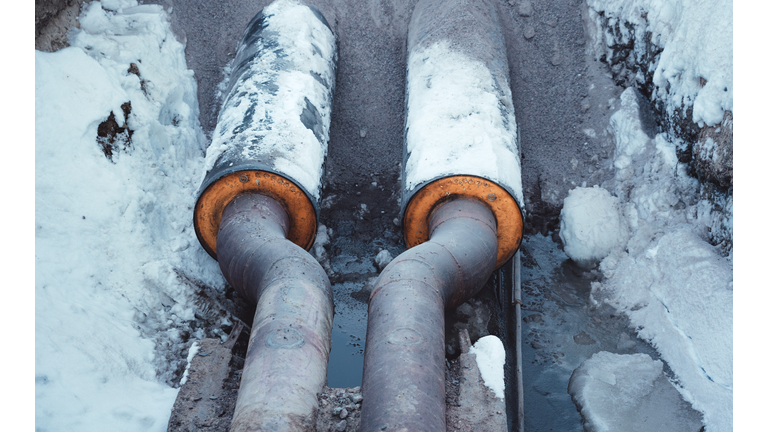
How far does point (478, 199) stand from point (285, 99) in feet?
5.86

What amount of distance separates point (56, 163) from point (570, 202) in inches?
157

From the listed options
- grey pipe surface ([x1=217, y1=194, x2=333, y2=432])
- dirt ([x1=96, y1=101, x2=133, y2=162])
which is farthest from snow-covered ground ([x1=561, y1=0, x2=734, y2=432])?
dirt ([x1=96, y1=101, x2=133, y2=162])

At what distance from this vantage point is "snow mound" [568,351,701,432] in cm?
312

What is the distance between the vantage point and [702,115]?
3789 mm

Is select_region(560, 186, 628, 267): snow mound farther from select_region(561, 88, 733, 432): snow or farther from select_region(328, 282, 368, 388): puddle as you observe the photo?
select_region(328, 282, 368, 388): puddle

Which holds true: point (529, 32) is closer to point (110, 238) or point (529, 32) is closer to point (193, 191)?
point (193, 191)

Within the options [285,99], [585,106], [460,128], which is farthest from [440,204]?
[585,106]

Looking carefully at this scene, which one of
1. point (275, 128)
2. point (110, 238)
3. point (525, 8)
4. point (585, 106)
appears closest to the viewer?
point (110, 238)

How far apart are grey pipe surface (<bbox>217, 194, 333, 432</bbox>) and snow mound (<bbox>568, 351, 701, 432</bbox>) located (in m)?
1.78

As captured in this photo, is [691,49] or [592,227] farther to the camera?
[592,227]

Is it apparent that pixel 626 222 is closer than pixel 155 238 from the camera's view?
No

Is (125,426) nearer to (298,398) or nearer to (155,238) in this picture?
(298,398)

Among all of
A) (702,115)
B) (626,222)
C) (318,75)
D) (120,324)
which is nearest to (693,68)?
(702,115)

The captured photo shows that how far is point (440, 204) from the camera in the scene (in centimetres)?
387
